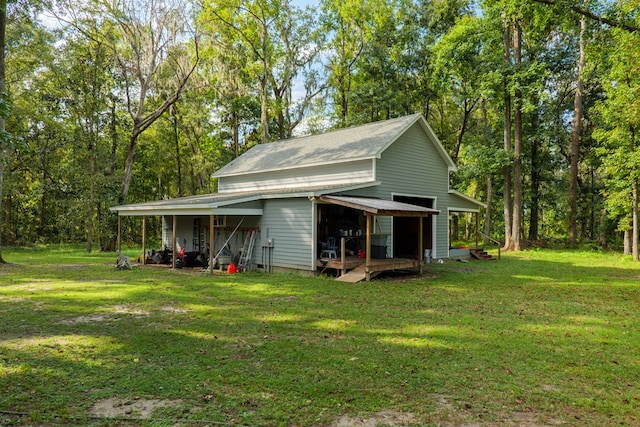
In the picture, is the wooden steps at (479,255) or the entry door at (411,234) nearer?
the entry door at (411,234)

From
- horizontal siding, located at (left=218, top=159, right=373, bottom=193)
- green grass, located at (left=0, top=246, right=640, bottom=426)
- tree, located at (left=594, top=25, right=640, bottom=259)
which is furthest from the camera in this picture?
tree, located at (left=594, top=25, right=640, bottom=259)

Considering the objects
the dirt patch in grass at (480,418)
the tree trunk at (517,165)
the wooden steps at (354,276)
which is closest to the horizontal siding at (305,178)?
the wooden steps at (354,276)

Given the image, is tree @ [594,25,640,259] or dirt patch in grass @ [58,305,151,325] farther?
tree @ [594,25,640,259]

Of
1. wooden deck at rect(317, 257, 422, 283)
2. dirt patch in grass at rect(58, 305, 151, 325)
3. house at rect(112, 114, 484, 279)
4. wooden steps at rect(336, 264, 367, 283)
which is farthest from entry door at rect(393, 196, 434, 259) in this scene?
dirt patch in grass at rect(58, 305, 151, 325)

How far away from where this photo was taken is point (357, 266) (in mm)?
11641

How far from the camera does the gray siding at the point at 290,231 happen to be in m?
11.9

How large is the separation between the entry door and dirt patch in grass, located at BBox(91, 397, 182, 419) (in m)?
13.6

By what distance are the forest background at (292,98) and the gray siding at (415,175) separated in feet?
22.7

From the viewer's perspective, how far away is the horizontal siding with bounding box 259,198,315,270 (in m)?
11.9

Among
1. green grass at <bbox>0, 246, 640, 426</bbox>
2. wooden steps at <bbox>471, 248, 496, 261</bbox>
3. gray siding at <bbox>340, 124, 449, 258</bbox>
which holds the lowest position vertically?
green grass at <bbox>0, 246, 640, 426</bbox>

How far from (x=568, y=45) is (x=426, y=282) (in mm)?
21786

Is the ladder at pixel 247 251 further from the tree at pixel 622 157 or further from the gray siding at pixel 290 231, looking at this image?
the tree at pixel 622 157

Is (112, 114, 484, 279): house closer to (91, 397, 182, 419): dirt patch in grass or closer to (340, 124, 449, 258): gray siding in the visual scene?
(340, 124, 449, 258): gray siding

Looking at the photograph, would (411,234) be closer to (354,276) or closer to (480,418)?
(354,276)
